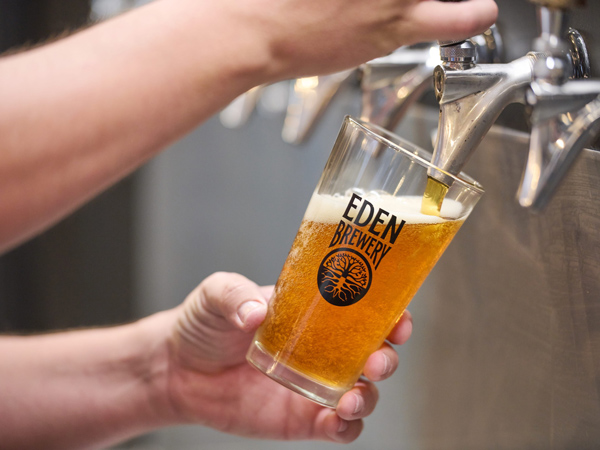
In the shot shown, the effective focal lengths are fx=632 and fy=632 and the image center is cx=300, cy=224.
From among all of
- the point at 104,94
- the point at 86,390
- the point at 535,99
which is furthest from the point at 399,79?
the point at 86,390

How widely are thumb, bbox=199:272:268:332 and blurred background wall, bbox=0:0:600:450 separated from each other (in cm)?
28

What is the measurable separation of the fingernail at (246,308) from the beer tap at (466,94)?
0.75 feet

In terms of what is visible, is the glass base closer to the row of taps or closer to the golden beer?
the golden beer

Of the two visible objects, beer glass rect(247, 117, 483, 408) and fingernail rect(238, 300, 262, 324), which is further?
fingernail rect(238, 300, 262, 324)

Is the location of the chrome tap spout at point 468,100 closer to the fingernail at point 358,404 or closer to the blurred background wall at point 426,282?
the blurred background wall at point 426,282

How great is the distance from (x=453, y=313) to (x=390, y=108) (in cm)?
32

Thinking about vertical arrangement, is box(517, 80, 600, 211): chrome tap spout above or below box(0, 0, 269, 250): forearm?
above

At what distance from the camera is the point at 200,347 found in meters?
0.75

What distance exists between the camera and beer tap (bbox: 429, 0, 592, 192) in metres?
0.43

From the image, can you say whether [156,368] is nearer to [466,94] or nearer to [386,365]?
[386,365]

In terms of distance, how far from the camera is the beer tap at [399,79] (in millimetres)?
591

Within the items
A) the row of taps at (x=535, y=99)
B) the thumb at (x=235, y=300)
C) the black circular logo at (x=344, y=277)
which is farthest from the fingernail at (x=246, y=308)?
the row of taps at (x=535, y=99)

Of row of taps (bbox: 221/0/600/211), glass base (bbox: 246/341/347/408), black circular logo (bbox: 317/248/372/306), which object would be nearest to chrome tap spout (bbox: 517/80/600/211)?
row of taps (bbox: 221/0/600/211)

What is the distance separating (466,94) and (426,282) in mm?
503
